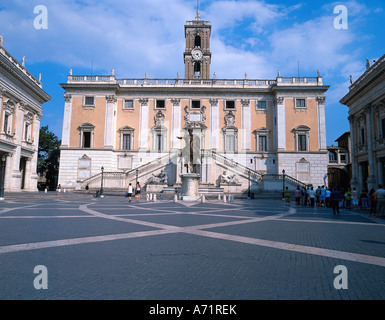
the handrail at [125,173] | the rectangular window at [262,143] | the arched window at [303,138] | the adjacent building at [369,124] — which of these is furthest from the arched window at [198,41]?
the adjacent building at [369,124]

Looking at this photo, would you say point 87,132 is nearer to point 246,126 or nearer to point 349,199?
point 246,126

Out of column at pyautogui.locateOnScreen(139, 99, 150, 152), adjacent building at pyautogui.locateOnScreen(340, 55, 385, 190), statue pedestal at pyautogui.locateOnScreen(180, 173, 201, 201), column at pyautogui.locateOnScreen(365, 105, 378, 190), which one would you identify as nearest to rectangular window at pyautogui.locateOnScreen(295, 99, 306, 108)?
adjacent building at pyautogui.locateOnScreen(340, 55, 385, 190)

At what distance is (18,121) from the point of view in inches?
1196

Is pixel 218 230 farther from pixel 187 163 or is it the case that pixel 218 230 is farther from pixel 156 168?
pixel 156 168

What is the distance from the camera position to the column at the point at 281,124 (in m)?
37.9

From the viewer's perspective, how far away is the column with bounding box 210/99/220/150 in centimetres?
3903

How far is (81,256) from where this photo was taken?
496 centimetres

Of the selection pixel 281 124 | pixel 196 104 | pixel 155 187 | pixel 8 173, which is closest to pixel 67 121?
pixel 8 173

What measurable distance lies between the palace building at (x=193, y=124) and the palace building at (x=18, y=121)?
4709mm

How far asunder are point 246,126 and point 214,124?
4.70 m

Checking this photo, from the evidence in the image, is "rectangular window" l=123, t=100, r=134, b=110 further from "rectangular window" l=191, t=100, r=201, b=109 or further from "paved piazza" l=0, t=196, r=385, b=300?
"paved piazza" l=0, t=196, r=385, b=300

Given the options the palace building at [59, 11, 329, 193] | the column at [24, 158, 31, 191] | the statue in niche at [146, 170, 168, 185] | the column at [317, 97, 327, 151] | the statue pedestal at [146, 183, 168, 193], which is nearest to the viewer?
the statue pedestal at [146, 183, 168, 193]

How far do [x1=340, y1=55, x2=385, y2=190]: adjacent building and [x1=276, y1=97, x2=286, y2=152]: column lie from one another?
25.4 ft
